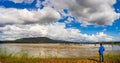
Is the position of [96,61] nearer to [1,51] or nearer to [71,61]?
[71,61]

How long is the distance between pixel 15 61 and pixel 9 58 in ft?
5.42

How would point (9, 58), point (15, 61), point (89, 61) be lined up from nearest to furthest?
point (15, 61) < point (9, 58) < point (89, 61)

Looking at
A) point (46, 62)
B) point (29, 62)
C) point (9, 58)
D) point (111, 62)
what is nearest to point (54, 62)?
point (46, 62)

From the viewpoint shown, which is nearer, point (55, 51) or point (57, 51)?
point (55, 51)

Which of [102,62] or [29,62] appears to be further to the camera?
[102,62]

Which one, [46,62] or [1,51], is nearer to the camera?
[46,62]

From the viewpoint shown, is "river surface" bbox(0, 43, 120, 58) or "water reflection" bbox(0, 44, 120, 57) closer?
"river surface" bbox(0, 43, 120, 58)

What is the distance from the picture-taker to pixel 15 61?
59.9 ft

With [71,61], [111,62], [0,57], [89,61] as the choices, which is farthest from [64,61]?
[0,57]

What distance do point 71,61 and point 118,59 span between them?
13.5 ft

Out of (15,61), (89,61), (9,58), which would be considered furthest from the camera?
(89,61)

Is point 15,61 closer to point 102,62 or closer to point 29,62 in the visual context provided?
point 29,62

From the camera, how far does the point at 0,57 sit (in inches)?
789

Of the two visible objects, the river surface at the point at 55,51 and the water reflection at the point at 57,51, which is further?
the water reflection at the point at 57,51
